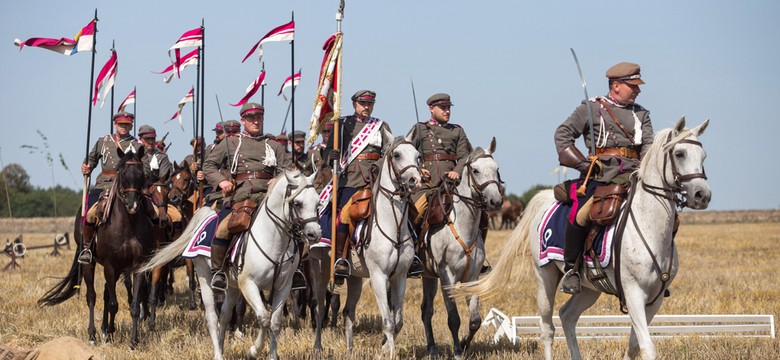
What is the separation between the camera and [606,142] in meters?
9.60

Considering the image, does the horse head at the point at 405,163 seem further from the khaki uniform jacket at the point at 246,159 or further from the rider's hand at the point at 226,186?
the rider's hand at the point at 226,186

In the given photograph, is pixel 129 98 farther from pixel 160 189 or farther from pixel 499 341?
pixel 499 341

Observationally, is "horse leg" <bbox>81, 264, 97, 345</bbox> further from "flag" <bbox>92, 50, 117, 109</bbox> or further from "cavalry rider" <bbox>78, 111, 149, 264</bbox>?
"flag" <bbox>92, 50, 117, 109</bbox>

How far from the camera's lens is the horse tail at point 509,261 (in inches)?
434

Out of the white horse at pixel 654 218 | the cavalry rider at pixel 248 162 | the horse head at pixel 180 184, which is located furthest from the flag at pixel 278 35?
the white horse at pixel 654 218

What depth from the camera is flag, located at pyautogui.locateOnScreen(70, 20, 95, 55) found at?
15992 millimetres

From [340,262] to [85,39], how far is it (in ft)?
22.2

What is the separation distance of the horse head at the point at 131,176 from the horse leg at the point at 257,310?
277cm

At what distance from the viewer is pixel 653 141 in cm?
894

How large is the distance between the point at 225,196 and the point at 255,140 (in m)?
0.76

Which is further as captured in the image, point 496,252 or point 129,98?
point 496,252

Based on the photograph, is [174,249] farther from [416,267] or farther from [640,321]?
[640,321]

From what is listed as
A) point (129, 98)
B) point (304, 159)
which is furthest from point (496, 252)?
point (304, 159)

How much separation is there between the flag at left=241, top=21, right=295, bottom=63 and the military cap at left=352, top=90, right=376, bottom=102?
6.06 ft
